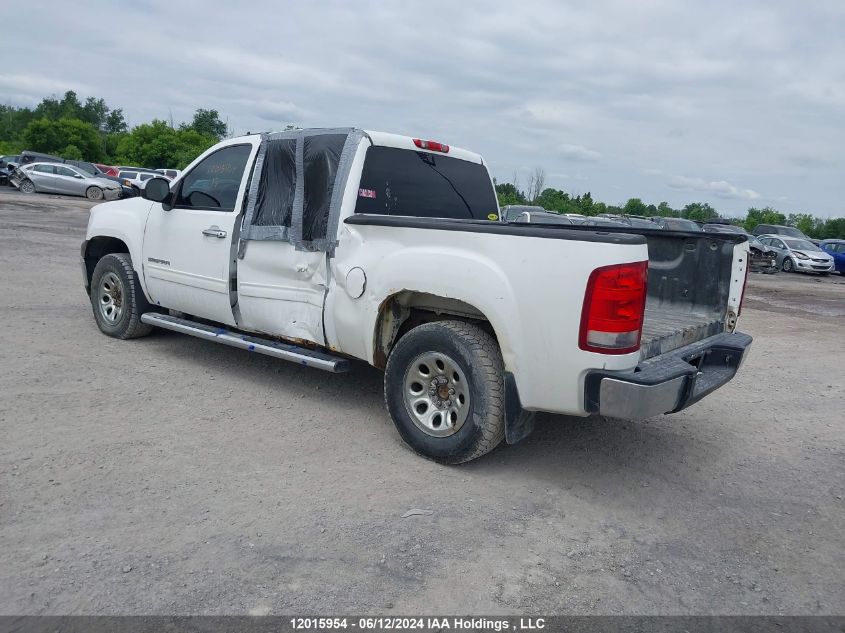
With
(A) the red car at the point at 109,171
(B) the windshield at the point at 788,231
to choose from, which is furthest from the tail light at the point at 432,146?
(A) the red car at the point at 109,171

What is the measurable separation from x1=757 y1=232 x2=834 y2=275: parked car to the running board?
24840 mm

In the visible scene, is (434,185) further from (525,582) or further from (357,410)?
(525,582)

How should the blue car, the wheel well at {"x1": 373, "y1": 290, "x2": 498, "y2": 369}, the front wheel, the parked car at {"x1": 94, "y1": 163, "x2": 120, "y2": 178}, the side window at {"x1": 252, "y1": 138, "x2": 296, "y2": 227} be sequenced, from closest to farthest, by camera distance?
the wheel well at {"x1": 373, "y1": 290, "x2": 498, "y2": 369}
the side window at {"x1": 252, "y1": 138, "x2": 296, "y2": 227}
the blue car
the front wheel
the parked car at {"x1": 94, "y1": 163, "x2": 120, "y2": 178}

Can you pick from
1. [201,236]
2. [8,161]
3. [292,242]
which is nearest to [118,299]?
[201,236]

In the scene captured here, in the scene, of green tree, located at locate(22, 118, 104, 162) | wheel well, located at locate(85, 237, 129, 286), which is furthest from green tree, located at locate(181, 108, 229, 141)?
wheel well, located at locate(85, 237, 129, 286)

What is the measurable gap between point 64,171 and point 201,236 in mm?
29780

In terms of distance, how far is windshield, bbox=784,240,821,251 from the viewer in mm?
26281

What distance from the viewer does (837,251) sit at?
27.7 meters

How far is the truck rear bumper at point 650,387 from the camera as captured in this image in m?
3.65

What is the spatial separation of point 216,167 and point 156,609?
402 centimetres

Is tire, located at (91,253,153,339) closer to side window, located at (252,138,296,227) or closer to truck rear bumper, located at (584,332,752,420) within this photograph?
side window, located at (252,138,296,227)

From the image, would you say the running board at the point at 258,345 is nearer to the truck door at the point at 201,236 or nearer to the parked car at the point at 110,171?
the truck door at the point at 201,236

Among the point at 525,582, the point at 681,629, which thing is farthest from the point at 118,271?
the point at 681,629

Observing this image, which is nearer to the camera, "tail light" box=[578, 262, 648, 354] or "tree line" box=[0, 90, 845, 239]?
"tail light" box=[578, 262, 648, 354]
